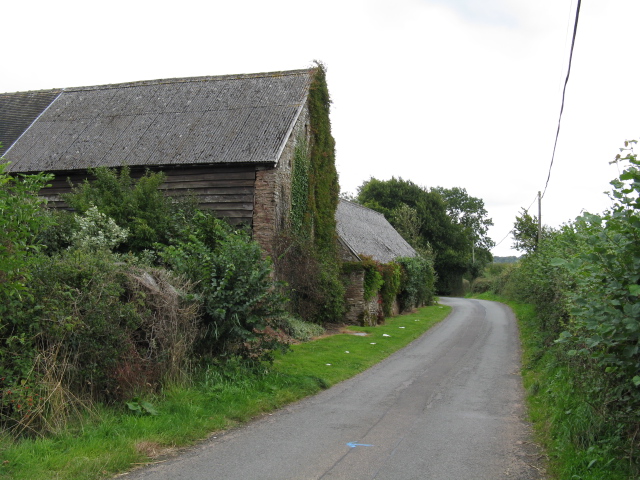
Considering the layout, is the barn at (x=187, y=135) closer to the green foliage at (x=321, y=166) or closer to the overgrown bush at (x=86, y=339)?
the green foliage at (x=321, y=166)

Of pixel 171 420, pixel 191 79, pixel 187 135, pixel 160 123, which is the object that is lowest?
pixel 171 420

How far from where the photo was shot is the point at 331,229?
22.6 metres

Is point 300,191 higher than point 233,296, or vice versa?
point 300,191

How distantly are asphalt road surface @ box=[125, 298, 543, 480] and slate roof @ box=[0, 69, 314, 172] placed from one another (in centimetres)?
938

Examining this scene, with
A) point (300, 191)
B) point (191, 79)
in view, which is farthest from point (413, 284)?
point (191, 79)

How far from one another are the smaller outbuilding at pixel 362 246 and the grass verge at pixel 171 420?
895 cm

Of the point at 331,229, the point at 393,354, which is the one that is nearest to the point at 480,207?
the point at 331,229

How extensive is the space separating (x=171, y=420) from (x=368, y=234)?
87.3 feet

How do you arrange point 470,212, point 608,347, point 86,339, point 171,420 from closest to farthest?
point 608,347 < point 86,339 < point 171,420 < point 470,212

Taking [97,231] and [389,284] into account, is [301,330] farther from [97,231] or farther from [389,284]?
[389,284]

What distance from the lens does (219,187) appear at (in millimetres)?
18266

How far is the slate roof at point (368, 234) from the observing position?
1152 inches

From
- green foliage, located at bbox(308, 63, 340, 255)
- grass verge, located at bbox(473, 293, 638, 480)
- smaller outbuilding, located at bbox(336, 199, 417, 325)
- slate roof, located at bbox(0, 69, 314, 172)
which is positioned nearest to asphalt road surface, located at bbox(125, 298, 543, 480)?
grass verge, located at bbox(473, 293, 638, 480)

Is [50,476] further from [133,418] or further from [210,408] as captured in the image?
[210,408]
